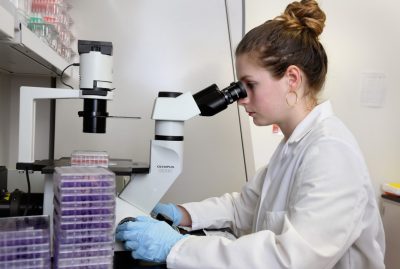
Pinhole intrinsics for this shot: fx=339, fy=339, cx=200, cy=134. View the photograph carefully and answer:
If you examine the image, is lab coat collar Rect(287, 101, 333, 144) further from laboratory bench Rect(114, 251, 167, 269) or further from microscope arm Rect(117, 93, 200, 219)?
laboratory bench Rect(114, 251, 167, 269)

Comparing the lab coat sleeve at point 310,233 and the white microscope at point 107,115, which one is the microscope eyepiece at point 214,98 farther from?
the lab coat sleeve at point 310,233

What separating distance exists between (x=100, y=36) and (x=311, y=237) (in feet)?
4.18

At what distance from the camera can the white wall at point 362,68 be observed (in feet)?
6.27

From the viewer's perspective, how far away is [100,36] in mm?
1573

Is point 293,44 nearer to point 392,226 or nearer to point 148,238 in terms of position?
point 148,238

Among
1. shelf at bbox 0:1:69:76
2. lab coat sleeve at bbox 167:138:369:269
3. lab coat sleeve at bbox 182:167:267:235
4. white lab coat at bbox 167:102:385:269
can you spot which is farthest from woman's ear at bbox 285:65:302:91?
shelf at bbox 0:1:69:76

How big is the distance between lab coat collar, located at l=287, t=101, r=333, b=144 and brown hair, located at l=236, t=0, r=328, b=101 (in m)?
0.07

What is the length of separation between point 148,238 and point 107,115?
349 millimetres

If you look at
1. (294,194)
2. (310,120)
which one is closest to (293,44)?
(310,120)

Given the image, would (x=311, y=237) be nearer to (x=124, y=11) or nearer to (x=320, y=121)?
(x=320, y=121)

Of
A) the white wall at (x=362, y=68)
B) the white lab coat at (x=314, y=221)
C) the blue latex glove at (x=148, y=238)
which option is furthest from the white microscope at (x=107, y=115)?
the white wall at (x=362, y=68)

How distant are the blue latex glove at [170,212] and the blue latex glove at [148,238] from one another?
0.88ft

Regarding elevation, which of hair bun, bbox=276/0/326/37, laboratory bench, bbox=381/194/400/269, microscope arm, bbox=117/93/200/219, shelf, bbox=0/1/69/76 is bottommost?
laboratory bench, bbox=381/194/400/269

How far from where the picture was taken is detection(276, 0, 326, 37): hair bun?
104 centimetres
